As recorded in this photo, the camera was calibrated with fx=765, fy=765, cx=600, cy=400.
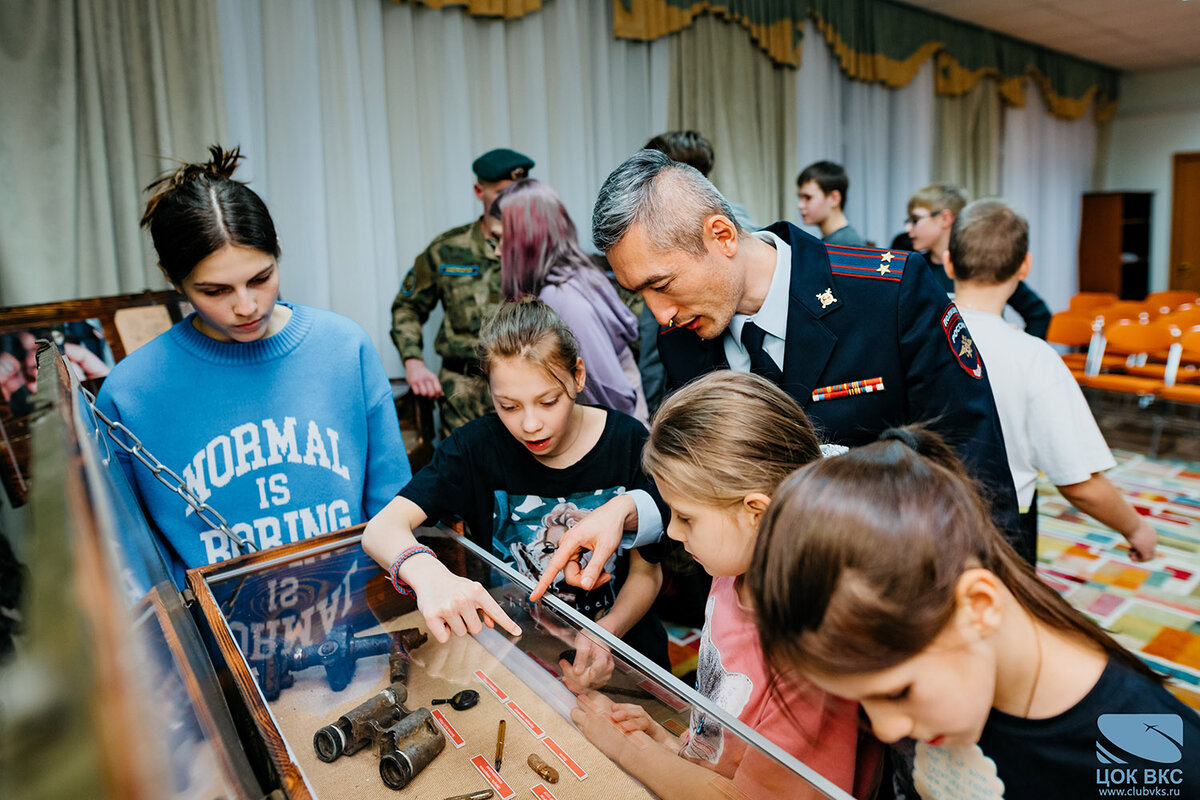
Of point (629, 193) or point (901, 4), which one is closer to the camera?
point (629, 193)

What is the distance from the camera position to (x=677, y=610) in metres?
3.19

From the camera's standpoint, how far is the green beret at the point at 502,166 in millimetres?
3156

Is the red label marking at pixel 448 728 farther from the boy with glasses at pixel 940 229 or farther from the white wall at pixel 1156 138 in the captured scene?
the white wall at pixel 1156 138

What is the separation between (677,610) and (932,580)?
2504 millimetres

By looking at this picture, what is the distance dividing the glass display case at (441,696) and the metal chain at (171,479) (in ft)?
0.32

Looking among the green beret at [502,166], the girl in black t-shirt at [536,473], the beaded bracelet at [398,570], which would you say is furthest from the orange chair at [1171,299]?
the beaded bracelet at [398,570]

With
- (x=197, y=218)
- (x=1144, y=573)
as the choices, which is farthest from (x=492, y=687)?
(x=1144, y=573)

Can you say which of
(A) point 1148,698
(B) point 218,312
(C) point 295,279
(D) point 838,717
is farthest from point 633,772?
(C) point 295,279

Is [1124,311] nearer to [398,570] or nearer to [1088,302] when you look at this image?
[1088,302]

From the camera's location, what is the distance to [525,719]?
1.06 m

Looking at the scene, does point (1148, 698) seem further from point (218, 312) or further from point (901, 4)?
point (901, 4)

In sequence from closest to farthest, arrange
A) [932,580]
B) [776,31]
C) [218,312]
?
[932,580] < [218,312] < [776,31]

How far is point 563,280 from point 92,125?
1935 millimetres

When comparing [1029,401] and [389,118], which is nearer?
[1029,401]
